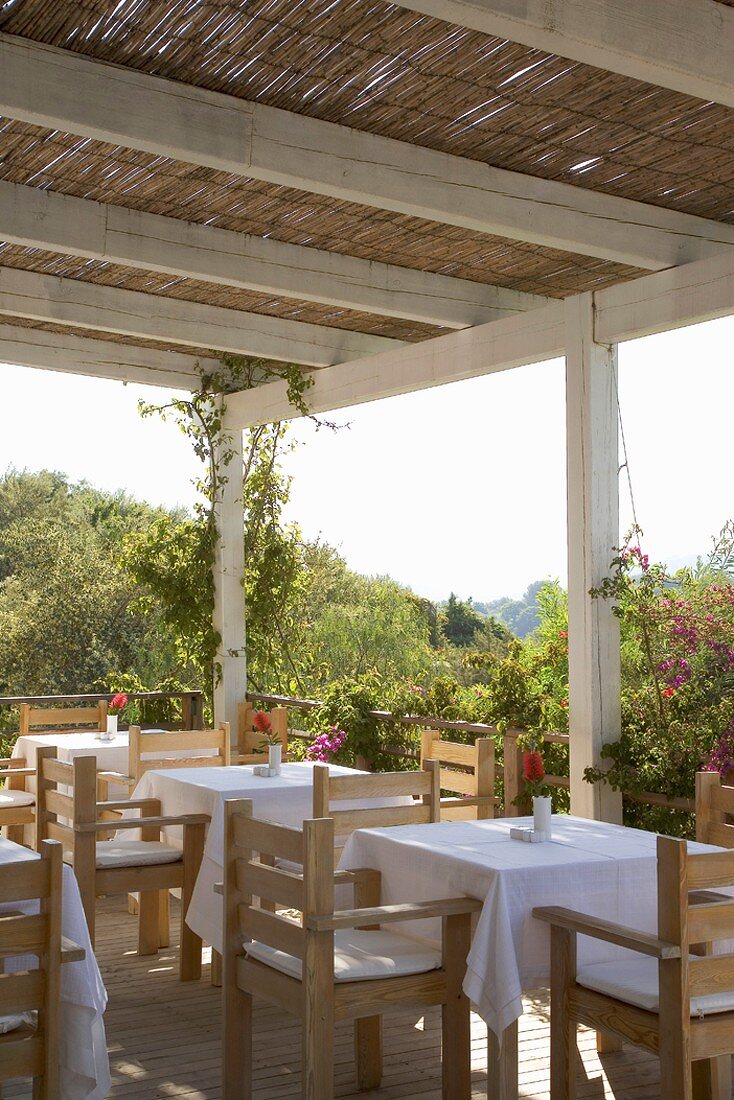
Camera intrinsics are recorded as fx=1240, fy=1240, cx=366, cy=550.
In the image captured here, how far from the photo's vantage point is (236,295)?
722 cm

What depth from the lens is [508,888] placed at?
3422 mm

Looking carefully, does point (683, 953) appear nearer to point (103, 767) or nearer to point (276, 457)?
point (103, 767)

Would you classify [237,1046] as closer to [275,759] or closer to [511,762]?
[275,759]

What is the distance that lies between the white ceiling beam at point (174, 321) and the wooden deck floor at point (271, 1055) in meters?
3.76

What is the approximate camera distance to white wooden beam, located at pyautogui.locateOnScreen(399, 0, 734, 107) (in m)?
3.35

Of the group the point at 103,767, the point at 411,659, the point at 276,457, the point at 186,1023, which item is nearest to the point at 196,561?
the point at 276,457

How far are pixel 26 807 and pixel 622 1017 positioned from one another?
4.29 m

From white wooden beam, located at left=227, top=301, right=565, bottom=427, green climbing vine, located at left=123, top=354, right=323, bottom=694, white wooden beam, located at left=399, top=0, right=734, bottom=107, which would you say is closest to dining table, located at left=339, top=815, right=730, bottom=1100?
white wooden beam, located at left=399, top=0, right=734, bottom=107

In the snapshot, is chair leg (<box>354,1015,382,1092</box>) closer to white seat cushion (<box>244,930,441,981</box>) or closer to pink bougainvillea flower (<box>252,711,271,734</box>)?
white seat cushion (<box>244,930,441,981</box>)

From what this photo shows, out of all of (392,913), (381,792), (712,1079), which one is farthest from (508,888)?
(381,792)

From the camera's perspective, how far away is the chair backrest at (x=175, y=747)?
6188 mm

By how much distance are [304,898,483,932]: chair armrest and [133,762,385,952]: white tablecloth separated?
134 cm

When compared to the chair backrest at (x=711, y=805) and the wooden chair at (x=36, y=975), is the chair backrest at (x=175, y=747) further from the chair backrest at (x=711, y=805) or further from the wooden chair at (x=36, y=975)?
the wooden chair at (x=36, y=975)

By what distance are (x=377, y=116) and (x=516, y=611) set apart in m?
26.4
